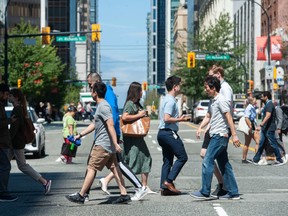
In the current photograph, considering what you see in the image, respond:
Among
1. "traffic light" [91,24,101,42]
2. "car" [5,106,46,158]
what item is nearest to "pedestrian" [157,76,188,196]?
Answer: "car" [5,106,46,158]

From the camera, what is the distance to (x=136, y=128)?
13570mm

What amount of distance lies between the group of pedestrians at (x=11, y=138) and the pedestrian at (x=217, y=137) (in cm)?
260

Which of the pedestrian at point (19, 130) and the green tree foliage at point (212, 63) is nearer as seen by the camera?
the pedestrian at point (19, 130)

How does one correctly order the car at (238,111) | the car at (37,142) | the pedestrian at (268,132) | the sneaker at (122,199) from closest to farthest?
the sneaker at (122,199)
the pedestrian at (268,132)
the car at (37,142)
the car at (238,111)

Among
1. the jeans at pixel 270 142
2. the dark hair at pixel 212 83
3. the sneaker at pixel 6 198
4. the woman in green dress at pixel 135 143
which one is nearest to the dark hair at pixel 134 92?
the woman in green dress at pixel 135 143

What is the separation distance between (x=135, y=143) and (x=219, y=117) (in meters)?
1.48

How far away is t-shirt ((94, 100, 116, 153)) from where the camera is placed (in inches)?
485

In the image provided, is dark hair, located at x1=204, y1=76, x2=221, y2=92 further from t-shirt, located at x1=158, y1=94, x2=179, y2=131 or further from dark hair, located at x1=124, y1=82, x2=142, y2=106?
dark hair, located at x1=124, y1=82, x2=142, y2=106

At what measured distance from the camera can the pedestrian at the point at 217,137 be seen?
42.1 ft

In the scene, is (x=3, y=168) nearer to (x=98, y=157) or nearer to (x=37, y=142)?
(x=98, y=157)

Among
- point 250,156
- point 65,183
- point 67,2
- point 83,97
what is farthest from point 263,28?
point 67,2

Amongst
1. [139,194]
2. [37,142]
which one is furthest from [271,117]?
[139,194]

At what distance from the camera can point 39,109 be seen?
7194 cm

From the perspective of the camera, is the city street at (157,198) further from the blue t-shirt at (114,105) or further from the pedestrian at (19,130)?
the blue t-shirt at (114,105)
